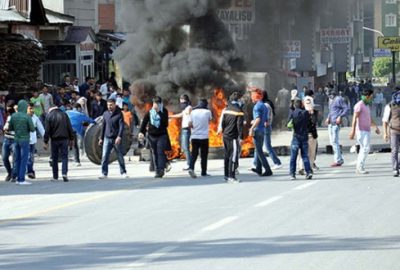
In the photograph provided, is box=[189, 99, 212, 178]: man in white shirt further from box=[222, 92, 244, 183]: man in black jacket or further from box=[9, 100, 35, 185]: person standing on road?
box=[9, 100, 35, 185]: person standing on road

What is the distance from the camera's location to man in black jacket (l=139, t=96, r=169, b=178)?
74.7 ft

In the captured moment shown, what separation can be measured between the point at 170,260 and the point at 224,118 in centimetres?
993

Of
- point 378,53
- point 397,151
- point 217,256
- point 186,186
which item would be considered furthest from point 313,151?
point 378,53

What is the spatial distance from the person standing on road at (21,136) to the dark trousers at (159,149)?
2.40m

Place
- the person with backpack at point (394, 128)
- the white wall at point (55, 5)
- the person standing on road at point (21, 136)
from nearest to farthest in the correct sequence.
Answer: the person with backpack at point (394, 128), the person standing on road at point (21, 136), the white wall at point (55, 5)

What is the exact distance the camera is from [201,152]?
23.0 meters

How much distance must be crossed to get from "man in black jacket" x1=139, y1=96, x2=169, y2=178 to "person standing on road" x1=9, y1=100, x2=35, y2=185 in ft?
7.50

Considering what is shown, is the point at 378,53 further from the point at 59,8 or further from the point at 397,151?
the point at 397,151

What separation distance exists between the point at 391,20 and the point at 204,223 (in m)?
113

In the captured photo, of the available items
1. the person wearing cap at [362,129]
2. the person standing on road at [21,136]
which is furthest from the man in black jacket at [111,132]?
the person wearing cap at [362,129]

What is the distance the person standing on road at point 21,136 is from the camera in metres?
22.2

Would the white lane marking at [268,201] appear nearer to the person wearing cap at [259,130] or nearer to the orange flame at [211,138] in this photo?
the person wearing cap at [259,130]

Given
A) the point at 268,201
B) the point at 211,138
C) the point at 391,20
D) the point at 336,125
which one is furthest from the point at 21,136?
the point at 391,20

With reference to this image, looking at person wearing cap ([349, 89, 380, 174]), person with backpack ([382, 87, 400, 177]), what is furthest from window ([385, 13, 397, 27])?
person with backpack ([382, 87, 400, 177])
